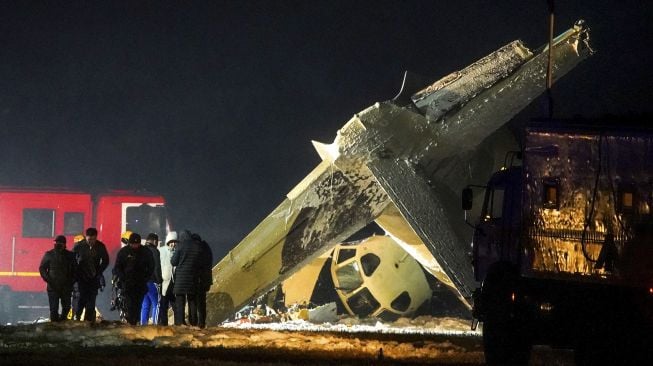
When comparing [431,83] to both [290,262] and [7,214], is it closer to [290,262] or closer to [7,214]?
[290,262]

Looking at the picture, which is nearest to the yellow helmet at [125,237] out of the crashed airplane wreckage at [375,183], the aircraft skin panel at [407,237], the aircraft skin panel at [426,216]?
the crashed airplane wreckage at [375,183]

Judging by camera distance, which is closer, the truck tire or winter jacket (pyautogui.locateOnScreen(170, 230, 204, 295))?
the truck tire

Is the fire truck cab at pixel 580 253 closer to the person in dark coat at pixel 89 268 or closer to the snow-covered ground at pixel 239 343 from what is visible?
the snow-covered ground at pixel 239 343

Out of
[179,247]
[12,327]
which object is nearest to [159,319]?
[179,247]

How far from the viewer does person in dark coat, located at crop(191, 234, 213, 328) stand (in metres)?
15.9

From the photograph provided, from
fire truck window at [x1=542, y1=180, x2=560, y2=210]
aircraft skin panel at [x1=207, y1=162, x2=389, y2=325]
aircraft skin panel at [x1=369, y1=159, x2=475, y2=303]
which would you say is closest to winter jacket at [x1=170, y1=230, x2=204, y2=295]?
aircraft skin panel at [x1=207, y1=162, x2=389, y2=325]

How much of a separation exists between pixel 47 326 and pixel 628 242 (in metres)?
8.32

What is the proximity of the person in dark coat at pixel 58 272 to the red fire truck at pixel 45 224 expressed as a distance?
9542 millimetres

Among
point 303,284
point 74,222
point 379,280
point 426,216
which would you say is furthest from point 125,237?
point 74,222

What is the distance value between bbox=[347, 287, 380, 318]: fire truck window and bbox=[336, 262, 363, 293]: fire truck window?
0.66 feet

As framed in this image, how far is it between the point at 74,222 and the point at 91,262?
10.4 meters

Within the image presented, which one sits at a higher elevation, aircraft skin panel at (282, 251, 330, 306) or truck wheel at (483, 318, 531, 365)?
aircraft skin panel at (282, 251, 330, 306)

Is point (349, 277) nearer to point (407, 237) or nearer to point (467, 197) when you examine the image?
point (407, 237)

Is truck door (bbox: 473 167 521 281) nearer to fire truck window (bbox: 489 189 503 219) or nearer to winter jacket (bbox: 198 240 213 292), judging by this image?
fire truck window (bbox: 489 189 503 219)
